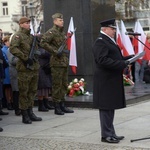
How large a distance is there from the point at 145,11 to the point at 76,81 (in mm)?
42982

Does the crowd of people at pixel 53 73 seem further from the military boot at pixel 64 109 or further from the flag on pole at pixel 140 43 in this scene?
the flag on pole at pixel 140 43

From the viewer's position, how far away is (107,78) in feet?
22.9

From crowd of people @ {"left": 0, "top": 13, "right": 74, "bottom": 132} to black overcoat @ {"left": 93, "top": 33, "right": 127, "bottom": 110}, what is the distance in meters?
2.18

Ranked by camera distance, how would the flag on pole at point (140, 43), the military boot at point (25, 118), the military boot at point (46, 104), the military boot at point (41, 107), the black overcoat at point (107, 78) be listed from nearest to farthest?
the black overcoat at point (107, 78) < the military boot at point (25, 118) < the military boot at point (41, 107) < the military boot at point (46, 104) < the flag on pole at point (140, 43)

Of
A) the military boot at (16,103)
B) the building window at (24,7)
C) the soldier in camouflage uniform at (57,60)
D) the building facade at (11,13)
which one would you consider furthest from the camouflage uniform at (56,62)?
the building window at (24,7)

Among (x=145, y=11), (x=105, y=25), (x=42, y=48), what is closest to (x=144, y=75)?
(x=42, y=48)

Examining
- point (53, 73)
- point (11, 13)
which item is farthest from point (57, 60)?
point (11, 13)

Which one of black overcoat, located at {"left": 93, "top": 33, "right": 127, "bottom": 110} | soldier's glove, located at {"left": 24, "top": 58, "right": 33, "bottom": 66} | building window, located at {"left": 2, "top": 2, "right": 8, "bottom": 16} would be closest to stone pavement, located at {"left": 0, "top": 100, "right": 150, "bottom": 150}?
black overcoat, located at {"left": 93, "top": 33, "right": 127, "bottom": 110}

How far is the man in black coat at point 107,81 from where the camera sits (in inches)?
271

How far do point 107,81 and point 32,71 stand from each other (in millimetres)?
2414

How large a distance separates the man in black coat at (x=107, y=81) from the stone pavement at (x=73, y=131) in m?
0.35

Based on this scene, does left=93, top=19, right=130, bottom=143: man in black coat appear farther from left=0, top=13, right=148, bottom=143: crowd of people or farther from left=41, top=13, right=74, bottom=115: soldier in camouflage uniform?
left=41, top=13, right=74, bottom=115: soldier in camouflage uniform

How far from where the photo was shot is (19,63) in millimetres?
8992

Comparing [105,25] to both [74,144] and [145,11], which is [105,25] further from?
[145,11]
